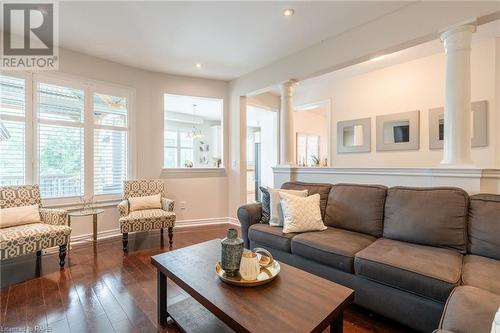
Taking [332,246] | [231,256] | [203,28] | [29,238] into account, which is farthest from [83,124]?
[332,246]

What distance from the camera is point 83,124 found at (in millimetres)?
3553

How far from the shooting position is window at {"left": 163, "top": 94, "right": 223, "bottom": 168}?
736 centimetres

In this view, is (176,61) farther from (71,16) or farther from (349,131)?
(349,131)

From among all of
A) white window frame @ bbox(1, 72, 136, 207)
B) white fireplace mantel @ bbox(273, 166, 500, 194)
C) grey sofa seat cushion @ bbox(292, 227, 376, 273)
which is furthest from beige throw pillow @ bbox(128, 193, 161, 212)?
grey sofa seat cushion @ bbox(292, 227, 376, 273)

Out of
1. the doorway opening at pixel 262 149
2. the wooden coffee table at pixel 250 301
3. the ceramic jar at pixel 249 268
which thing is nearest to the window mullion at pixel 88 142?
the wooden coffee table at pixel 250 301

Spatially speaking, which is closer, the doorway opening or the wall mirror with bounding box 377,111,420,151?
the wall mirror with bounding box 377,111,420,151

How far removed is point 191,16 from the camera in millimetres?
2625

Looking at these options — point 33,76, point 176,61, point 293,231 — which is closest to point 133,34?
point 176,61

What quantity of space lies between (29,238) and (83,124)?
1.76 meters

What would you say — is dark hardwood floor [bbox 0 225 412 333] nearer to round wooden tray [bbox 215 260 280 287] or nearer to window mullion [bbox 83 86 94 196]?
round wooden tray [bbox 215 260 280 287]

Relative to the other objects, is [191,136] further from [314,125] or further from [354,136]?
[354,136]

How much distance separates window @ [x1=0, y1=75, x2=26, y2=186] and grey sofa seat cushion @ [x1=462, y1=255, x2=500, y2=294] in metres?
4.45

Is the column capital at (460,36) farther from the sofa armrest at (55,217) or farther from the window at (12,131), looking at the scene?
the window at (12,131)

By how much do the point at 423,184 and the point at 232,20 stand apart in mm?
2640
